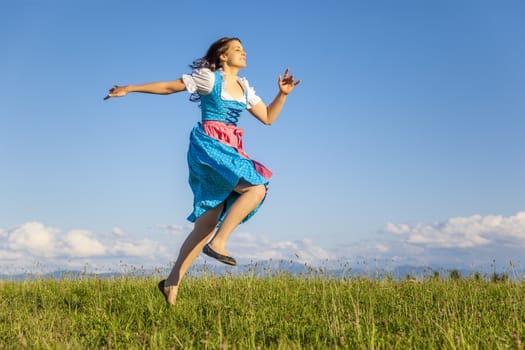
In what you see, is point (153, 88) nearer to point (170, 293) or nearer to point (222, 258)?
point (222, 258)

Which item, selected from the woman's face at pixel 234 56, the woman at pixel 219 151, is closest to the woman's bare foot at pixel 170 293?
the woman at pixel 219 151

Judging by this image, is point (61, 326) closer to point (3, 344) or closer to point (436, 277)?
point (3, 344)

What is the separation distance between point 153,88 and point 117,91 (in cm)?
36

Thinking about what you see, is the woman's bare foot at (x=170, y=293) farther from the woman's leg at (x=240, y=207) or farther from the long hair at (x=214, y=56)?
the long hair at (x=214, y=56)

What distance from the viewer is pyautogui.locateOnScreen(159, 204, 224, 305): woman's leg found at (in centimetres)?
598

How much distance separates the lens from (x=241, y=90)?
6277mm

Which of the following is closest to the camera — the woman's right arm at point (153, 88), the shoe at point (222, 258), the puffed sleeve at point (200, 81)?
the shoe at point (222, 258)

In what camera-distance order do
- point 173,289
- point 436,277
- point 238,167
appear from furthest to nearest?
1. point 436,277
2. point 173,289
3. point 238,167

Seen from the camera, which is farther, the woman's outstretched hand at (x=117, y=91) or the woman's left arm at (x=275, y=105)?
the woman's left arm at (x=275, y=105)

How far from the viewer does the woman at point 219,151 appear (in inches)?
222

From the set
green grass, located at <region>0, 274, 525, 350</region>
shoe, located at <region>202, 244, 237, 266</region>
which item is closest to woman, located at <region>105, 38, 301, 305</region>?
shoe, located at <region>202, 244, 237, 266</region>

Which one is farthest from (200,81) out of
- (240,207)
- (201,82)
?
(240,207)

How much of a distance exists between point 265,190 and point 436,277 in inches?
162

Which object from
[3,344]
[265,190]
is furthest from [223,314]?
[3,344]
